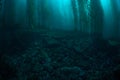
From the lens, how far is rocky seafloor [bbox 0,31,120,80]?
705cm

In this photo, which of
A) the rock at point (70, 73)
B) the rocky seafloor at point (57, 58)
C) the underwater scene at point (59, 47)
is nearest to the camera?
the rock at point (70, 73)

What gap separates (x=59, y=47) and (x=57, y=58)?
4.55 ft

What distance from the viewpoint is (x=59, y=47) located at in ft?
32.6

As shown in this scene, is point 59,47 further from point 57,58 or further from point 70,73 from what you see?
point 70,73

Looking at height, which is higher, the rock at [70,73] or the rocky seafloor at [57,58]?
the rocky seafloor at [57,58]

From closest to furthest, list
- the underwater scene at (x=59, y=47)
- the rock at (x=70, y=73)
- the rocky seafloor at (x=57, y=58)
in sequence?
the rock at (x=70, y=73)
the rocky seafloor at (x=57, y=58)
the underwater scene at (x=59, y=47)

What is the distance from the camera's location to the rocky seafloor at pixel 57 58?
705cm

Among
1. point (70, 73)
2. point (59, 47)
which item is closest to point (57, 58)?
point (59, 47)

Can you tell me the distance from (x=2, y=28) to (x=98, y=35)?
6729 mm

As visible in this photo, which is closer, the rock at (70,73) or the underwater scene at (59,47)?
the rock at (70,73)

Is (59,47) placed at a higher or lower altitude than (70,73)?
higher

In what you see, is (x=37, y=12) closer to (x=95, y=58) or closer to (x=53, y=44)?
(x=53, y=44)

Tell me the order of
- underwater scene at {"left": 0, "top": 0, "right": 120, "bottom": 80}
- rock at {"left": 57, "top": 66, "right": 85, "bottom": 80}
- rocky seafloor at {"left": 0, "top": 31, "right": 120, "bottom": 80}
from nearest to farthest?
rock at {"left": 57, "top": 66, "right": 85, "bottom": 80} → rocky seafloor at {"left": 0, "top": 31, "right": 120, "bottom": 80} → underwater scene at {"left": 0, "top": 0, "right": 120, "bottom": 80}

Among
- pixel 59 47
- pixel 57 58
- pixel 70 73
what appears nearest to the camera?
pixel 70 73
